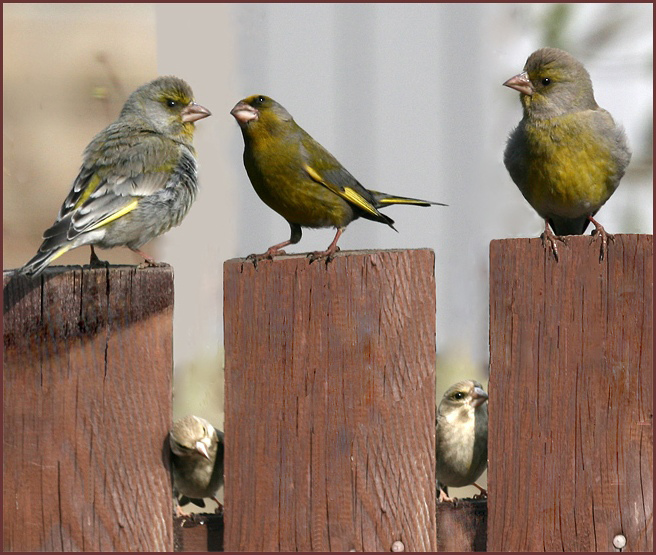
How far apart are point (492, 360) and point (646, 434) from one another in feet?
1.91

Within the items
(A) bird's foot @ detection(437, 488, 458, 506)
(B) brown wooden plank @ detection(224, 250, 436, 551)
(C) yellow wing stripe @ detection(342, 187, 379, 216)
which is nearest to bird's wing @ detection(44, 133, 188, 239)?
(C) yellow wing stripe @ detection(342, 187, 379, 216)

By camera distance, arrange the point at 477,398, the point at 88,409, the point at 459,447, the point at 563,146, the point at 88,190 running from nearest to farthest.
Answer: the point at 88,409
the point at 459,447
the point at 477,398
the point at 88,190
the point at 563,146

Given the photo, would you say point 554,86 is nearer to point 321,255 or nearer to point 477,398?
point 477,398

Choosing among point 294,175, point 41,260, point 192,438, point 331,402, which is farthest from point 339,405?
point 294,175

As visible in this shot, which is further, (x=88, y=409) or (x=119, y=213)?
(x=119, y=213)

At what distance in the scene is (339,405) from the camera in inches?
130

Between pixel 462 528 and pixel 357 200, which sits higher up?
pixel 357 200

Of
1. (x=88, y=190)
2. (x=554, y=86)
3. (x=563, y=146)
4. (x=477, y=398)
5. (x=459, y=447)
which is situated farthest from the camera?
(x=554, y=86)

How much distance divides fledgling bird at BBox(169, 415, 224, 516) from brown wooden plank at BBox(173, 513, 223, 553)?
0.21 m

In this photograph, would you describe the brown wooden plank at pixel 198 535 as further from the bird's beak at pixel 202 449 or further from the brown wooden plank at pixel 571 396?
the brown wooden plank at pixel 571 396

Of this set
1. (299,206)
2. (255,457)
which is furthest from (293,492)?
(299,206)

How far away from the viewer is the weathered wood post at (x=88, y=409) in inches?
134

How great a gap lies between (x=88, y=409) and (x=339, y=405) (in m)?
0.88

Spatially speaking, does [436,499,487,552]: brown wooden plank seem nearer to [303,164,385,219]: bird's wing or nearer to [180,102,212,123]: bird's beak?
[303,164,385,219]: bird's wing
